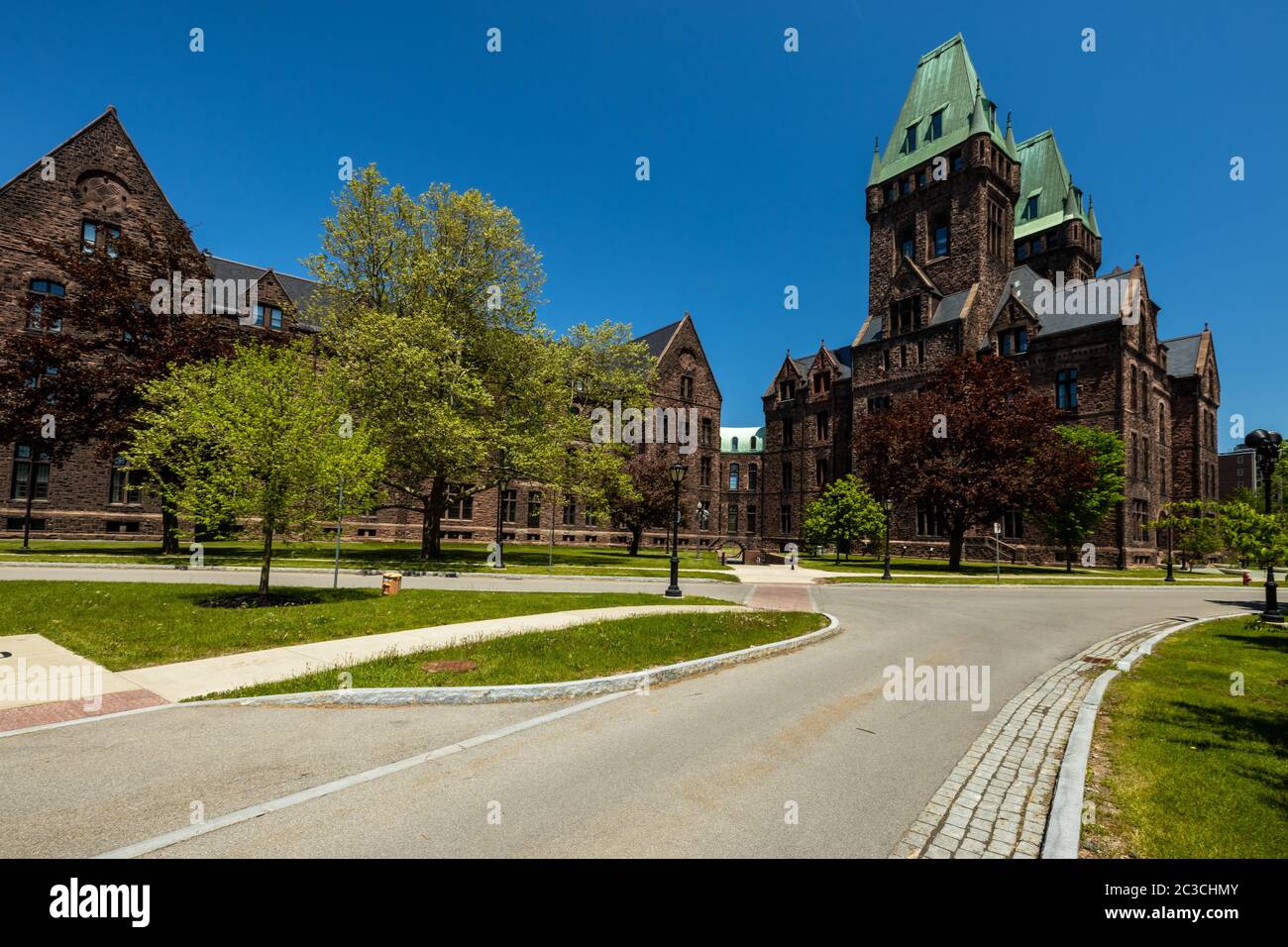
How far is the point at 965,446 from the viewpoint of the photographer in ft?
117

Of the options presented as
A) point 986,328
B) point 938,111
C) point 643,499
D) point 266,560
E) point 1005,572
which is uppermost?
point 938,111

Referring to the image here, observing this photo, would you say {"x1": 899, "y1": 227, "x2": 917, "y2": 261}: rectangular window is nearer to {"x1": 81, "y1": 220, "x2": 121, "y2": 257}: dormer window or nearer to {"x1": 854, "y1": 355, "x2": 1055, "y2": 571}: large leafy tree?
{"x1": 854, "y1": 355, "x2": 1055, "y2": 571}: large leafy tree

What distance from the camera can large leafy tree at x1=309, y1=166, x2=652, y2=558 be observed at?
26.4 m

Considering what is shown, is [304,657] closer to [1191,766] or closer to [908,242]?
[1191,766]

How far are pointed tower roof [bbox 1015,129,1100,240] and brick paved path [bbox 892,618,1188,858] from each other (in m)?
67.6

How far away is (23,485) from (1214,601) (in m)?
56.6

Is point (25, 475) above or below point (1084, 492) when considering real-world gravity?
above

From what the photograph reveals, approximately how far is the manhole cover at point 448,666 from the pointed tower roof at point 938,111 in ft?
190

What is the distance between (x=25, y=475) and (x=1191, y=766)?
48.9 metres

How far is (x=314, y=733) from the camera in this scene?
20.8 ft

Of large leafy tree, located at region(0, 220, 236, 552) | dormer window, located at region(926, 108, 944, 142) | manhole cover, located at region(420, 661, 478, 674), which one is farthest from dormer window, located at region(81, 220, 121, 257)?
dormer window, located at region(926, 108, 944, 142)

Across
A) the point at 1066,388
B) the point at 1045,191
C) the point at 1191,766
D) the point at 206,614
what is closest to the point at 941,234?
the point at 1066,388
